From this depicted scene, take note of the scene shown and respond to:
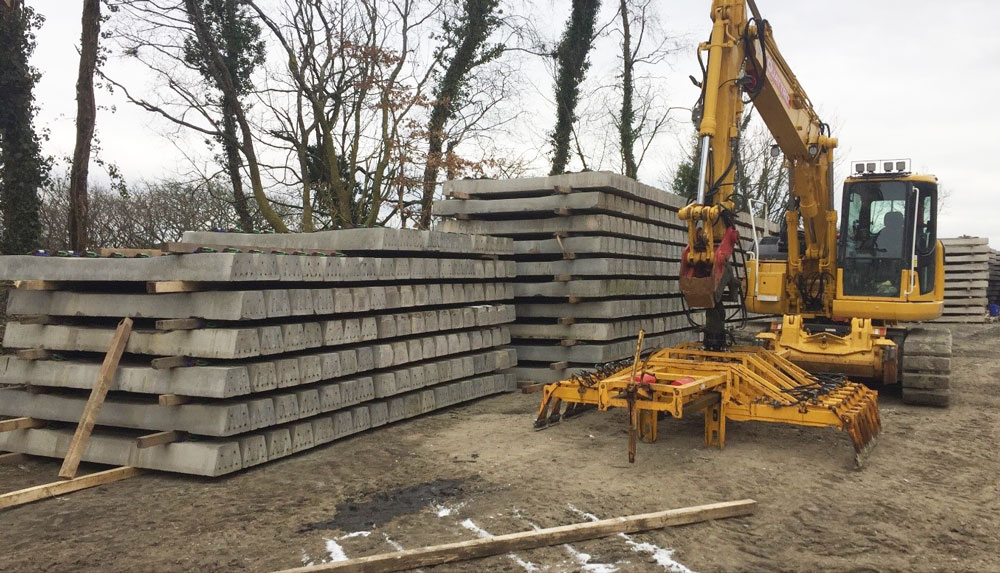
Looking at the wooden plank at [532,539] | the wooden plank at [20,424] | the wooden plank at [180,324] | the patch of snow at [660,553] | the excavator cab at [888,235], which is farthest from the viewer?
the excavator cab at [888,235]

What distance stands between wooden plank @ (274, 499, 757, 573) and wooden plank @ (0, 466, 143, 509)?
8.41 ft

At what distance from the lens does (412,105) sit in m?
17.8

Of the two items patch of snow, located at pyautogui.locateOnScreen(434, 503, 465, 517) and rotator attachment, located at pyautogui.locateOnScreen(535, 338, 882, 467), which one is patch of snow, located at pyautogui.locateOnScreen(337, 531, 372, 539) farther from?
rotator attachment, located at pyautogui.locateOnScreen(535, 338, 882, 467)

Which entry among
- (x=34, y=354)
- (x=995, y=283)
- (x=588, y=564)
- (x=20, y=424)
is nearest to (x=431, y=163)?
(x=34, y=354)

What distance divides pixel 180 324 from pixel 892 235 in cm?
846

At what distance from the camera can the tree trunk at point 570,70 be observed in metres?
20.4

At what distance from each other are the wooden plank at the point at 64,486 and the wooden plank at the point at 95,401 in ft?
0.39

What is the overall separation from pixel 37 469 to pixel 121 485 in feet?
3.90

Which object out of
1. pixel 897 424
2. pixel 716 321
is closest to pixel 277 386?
pixel 716 321

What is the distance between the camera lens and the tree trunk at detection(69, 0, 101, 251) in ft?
39.0

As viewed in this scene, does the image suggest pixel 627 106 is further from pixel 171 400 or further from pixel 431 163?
pixel 171 400

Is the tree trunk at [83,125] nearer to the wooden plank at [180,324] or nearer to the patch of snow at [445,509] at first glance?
the wooden plank at [180,324]

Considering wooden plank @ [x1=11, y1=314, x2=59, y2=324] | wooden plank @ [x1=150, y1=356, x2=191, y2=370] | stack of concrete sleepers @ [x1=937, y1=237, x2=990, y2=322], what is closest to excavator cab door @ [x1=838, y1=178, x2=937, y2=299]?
wooden plank @ [x1=150, y1=356, x2=191, y2=370]

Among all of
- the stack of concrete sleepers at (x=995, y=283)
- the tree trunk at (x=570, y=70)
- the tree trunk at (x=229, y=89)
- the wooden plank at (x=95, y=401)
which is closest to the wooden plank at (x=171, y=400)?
the wooden plank at (x=95, y=401)
